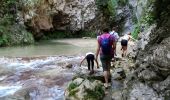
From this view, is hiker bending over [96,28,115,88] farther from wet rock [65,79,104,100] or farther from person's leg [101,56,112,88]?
wet rock [65,79,104,100]

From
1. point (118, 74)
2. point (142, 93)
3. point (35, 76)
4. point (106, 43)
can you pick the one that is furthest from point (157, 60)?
point (35, 76)

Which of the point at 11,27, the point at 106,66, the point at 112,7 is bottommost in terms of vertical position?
the point at 106,66

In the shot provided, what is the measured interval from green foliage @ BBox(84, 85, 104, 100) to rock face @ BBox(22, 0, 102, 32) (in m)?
18.7

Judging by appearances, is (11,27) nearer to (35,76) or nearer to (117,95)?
(35,76)

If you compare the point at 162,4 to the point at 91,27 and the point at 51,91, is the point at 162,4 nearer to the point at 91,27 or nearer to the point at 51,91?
the point at 51,91

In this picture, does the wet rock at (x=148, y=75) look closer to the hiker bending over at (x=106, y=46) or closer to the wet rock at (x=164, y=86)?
the wet rock at (x=164, y=86)

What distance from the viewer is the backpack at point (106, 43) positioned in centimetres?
955

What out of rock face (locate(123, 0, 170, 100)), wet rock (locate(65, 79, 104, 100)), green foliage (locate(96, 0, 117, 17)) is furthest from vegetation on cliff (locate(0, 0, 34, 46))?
rock face (locate(123, 0, 170, 100))

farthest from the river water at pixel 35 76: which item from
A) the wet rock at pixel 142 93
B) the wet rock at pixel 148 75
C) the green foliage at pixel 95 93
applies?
the wet rock at pixel 148 75

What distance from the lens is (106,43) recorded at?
957 centimetres

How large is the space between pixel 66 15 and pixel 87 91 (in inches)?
877

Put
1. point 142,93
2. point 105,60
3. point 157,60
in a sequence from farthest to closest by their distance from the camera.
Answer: point 105,60 → point 142,93 → point 157,60

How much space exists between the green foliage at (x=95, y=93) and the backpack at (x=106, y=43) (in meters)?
0.97

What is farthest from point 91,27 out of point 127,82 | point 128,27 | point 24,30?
point 127,82
